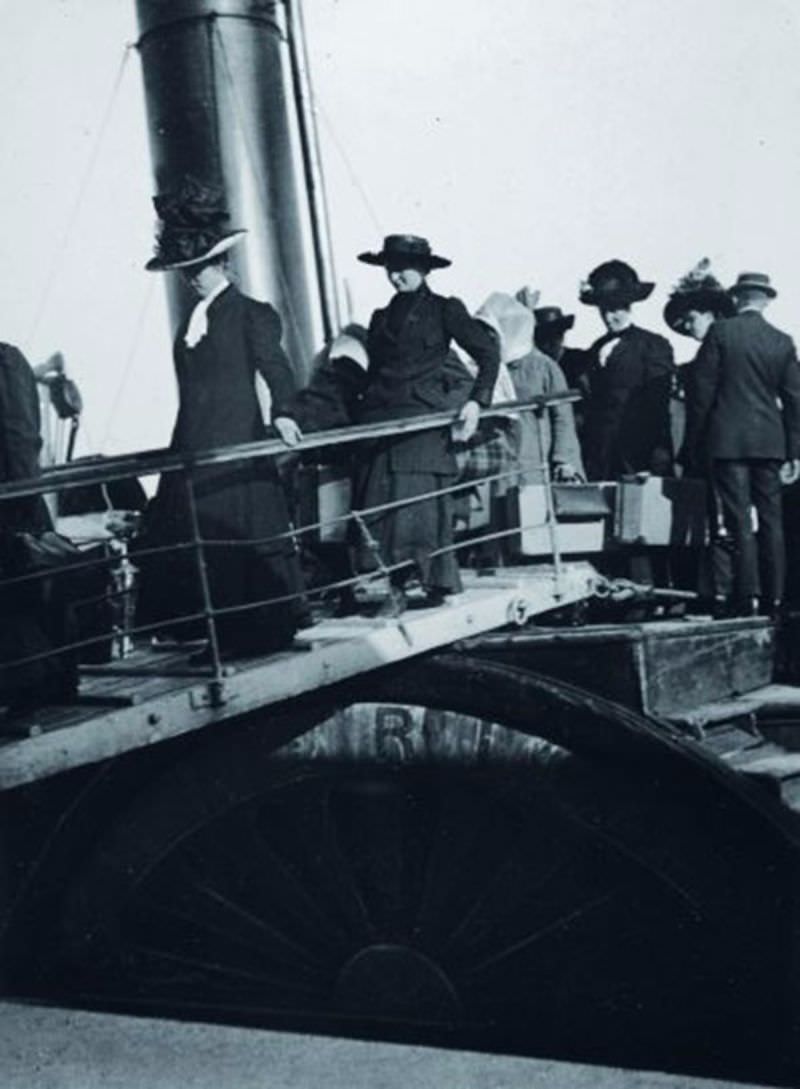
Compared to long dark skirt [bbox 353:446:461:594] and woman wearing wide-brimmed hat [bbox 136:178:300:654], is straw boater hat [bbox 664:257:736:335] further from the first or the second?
woman wearing wide-brimmed hat [bbox 136:178:300:654]

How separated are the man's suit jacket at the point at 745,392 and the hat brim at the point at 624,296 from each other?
2.54 feet

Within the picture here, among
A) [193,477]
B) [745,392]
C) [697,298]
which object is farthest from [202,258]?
[697,298]

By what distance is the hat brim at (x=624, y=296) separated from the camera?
7023 millimetres

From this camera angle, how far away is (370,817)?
602 cm

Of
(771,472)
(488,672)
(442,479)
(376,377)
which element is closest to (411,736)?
(488,672)

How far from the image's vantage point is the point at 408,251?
5617 millimetres

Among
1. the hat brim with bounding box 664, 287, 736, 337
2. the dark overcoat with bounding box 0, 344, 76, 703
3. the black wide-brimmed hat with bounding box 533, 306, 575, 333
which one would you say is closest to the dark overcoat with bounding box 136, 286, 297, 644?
the dark overcoat with bounding box 0, 344, 76, 703

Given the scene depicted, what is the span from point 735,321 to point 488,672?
2.22 m

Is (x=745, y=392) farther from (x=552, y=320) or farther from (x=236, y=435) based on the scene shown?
(x=236, y=435)

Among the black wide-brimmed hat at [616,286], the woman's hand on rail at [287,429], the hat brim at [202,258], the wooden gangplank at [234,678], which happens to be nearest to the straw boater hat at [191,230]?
the hat brim at [202,258]

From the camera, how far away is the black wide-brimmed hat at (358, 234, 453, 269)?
5.61 m

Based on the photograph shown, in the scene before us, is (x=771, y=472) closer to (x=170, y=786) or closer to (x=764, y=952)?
(x=764, y=952)

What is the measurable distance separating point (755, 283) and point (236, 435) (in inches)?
112

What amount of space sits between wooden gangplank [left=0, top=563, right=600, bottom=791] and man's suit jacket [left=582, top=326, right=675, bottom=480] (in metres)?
1.25
